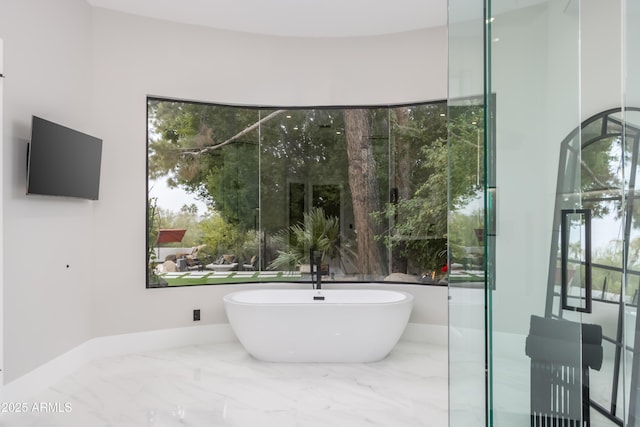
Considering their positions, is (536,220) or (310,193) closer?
(536,220)

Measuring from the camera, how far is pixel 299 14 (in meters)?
3.98

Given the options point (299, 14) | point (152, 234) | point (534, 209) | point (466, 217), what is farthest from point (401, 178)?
point (534, 209)

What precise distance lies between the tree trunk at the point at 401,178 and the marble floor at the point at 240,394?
1018mm

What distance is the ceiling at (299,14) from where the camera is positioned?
3770 mm

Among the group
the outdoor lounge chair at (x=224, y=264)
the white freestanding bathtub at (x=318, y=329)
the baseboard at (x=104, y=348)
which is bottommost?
the baseboard at (x=104, y=348)

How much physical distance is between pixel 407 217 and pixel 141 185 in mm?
2664

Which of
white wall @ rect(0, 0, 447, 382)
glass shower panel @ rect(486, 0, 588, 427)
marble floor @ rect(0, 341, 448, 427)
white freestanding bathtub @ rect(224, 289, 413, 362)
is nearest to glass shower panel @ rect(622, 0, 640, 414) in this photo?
glass shower panel @ rect(486, 0, 588, 427)

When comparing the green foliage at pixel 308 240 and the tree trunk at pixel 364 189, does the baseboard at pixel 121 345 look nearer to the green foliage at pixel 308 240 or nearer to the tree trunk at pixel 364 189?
the tree trunk at pixel 364 189

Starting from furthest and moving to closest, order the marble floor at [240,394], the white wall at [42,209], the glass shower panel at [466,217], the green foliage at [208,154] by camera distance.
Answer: the green foliage at [208,154], the white wall at [42,209], the marble floor at [240,394], the glass shower panel at [466,217]

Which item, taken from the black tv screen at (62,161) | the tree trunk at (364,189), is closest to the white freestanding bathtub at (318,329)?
the tree trunk at (364,189)

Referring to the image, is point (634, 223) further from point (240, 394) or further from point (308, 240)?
point (308, 240)

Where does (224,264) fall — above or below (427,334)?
above

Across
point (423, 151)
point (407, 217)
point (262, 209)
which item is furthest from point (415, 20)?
point (262, 209)

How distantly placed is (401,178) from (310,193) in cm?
99
